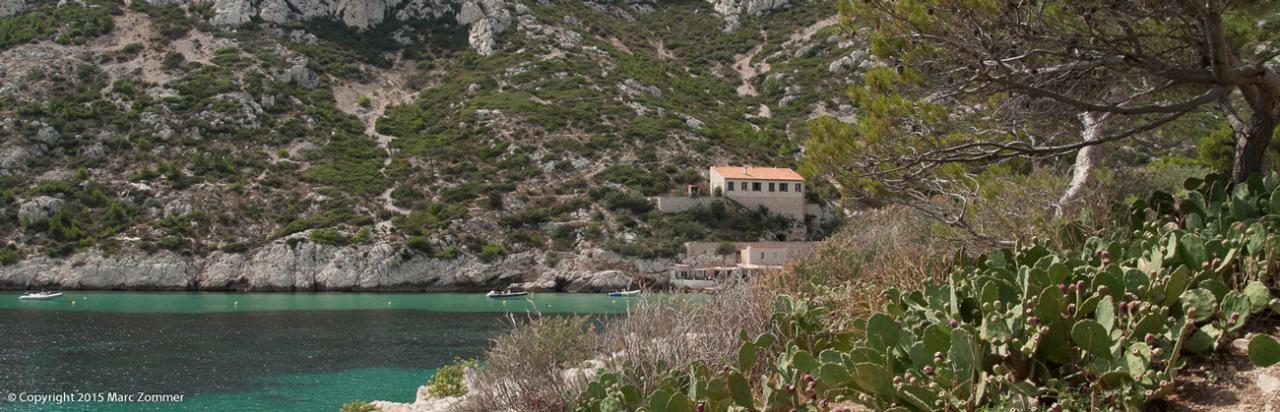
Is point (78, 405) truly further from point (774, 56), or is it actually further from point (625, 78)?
point (774, 56)

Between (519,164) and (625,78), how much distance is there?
16576 mm

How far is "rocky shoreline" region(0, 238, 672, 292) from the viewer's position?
3816 cm

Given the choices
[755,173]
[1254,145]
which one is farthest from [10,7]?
[1254,145]

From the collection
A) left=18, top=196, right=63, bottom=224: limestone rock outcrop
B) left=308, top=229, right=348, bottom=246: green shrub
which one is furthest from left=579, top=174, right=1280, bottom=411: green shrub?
left=18, top=196, right=63, bottom=224: limestone rock outcrop

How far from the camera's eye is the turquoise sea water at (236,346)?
14898 millimetres

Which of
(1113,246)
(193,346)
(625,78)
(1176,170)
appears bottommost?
(193,346)

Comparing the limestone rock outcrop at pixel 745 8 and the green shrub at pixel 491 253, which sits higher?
the limestone rock outcrop at pixel 745 8

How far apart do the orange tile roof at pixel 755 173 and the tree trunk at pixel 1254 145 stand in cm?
4068

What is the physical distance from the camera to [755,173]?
157 feet

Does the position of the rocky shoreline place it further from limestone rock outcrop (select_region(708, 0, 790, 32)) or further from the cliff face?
limestone rock outcrop (select_region(708, 0, 790, 32))

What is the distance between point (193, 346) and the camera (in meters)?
20.8

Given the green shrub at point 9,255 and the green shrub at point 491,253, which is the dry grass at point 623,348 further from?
the green shrub at point 9,255

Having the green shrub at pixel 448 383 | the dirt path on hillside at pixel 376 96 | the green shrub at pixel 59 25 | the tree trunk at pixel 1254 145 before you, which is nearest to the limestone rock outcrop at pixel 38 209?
the dirt path on hillside at pixel 376 96

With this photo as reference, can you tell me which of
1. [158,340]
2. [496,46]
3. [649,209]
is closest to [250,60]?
[496,46]
